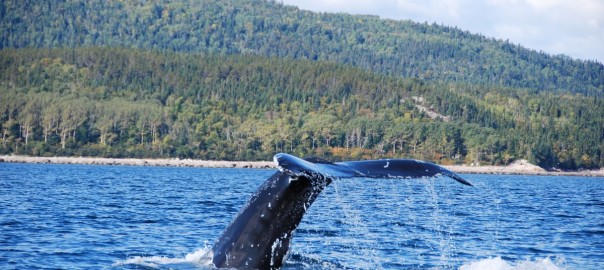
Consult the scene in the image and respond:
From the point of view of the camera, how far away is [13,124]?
13700 cm

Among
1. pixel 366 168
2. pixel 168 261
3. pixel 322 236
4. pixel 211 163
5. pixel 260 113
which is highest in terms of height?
pixel 366 168

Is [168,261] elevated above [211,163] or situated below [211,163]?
above

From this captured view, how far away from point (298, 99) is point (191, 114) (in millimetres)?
23296

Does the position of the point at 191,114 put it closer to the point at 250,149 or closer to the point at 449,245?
the point at 250,149

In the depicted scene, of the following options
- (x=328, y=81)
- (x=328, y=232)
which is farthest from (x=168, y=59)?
(x=328, y=232)

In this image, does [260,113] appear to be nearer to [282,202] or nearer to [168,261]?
[168,261]

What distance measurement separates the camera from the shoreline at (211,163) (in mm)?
125312

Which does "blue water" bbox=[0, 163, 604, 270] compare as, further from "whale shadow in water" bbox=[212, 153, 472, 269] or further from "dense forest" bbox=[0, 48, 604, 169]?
"dense forest" bbox=[0, 48, 604, 169]

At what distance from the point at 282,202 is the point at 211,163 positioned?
126 meters

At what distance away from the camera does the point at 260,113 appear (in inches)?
6299

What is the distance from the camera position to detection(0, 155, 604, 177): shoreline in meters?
125

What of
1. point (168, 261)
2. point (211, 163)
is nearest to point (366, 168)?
point (168, 261)

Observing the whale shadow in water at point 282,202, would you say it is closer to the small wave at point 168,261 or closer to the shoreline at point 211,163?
the small wave at point 168,261

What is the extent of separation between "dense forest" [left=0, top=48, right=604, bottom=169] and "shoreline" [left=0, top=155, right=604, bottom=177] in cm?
268
